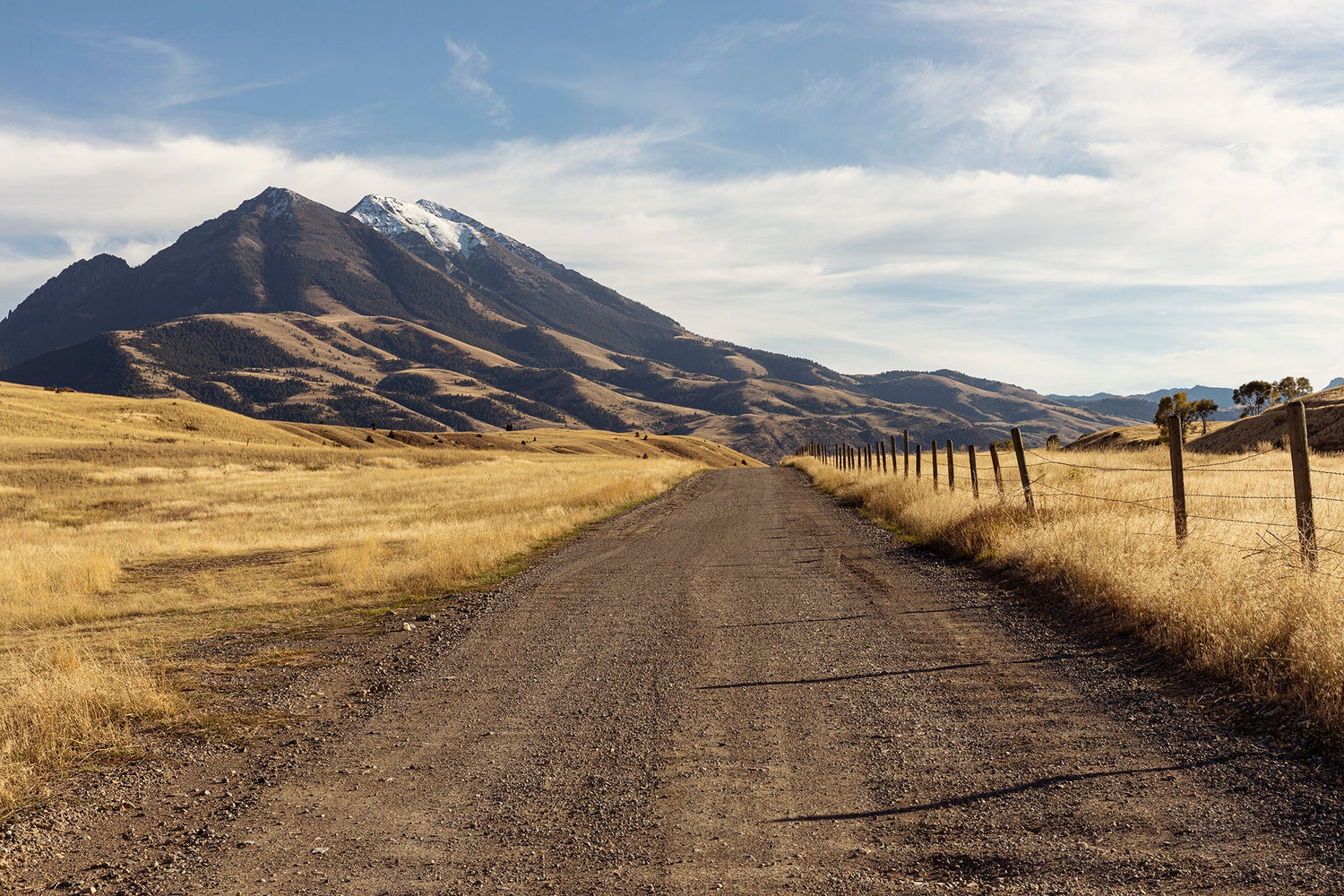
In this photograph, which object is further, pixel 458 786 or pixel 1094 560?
pixel 1094 560

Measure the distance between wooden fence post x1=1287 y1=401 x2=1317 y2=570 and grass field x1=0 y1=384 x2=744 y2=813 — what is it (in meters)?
11.8

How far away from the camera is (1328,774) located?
195 inches

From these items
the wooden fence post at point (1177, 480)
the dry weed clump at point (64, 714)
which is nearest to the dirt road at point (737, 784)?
the dry weed clump at point (64, 714)

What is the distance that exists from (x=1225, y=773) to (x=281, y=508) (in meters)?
35.5

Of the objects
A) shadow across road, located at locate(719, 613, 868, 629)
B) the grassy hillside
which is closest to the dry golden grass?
shadow across road, located at locate(719, 613, 868, 629)

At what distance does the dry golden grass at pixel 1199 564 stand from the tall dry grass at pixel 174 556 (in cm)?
940

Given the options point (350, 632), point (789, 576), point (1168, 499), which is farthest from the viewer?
point (1168, 499)

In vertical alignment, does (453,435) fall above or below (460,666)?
above

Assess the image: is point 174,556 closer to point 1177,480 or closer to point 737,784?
point 737,784

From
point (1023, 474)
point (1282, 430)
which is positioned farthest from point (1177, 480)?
point (1282, 430)

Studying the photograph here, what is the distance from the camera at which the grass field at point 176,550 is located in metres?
6.96

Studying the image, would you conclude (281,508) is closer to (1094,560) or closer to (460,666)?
(460,666)

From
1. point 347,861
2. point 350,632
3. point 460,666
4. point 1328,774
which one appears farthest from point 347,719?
point 1328,774

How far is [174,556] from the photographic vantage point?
20547 millimetres
